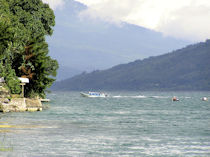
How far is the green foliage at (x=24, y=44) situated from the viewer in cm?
8400

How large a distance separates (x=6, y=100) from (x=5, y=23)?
11.6 metres

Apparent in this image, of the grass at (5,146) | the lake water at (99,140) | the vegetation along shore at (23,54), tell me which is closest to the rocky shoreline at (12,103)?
the vegetation along shore at (23,54)

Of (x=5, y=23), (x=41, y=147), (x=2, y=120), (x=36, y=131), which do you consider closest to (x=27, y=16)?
(x=5, y=23)

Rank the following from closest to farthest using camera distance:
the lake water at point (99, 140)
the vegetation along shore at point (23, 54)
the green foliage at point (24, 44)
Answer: the lake water at point (99, 140) → the vegetation along shore at point (23, 54) → the green foliage at point (24, 44)

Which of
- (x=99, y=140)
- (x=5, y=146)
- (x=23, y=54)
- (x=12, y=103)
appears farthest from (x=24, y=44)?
(x=5, y=146)

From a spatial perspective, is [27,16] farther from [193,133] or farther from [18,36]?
[193,133]

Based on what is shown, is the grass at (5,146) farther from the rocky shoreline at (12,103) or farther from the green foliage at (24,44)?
the green foliage at (24,44)

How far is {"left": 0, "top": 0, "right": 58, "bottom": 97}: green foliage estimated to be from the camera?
276 feet

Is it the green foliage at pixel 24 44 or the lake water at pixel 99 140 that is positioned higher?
the green foliage at pixel 24 44

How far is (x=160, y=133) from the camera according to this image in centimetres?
5362

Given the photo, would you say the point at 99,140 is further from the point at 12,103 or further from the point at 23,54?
the point at 23,54

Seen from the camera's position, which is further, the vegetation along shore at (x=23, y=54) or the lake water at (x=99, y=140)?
the vegetation along shore at (x=23, y=54)

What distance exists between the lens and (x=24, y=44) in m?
91.2

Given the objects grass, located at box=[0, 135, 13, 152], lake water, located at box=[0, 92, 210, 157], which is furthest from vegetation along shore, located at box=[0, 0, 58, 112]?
grass, located at box=[0, 135, 13, 152]
